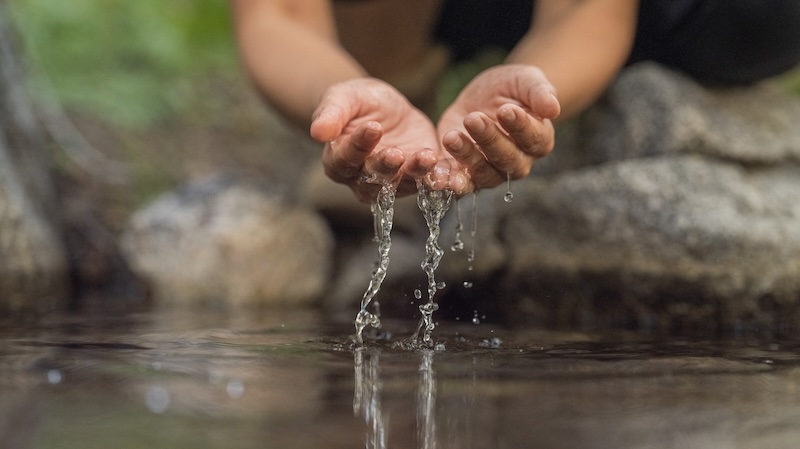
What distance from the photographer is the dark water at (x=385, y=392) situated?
110 cm

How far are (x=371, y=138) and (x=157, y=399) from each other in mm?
747

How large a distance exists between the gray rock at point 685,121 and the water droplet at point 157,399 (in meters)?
2.20

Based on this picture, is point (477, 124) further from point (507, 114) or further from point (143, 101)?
point (143, 101)

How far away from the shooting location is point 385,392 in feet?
4.54

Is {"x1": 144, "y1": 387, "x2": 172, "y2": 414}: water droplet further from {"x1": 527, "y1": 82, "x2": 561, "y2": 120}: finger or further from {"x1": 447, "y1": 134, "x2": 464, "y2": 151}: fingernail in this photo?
{"x1": 527, "y1": 82, "x2": 561, "y2": 120}: finger

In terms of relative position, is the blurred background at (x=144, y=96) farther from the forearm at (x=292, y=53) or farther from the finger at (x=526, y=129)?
the finger at (x=526, y=129)

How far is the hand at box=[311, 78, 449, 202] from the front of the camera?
70.5 inches

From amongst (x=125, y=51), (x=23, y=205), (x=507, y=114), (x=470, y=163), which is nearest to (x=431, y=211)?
(x=470, y=163)

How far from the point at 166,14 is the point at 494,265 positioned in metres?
4.38

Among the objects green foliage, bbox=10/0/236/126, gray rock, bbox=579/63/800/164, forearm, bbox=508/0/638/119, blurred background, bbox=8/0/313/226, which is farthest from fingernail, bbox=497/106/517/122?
green foliage, bbox=10/0/236/126

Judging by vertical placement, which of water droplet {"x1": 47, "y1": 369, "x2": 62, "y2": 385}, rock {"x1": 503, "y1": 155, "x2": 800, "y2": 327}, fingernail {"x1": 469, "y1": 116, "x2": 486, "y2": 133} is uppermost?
fingernail {"x1": 469, "y1": 116, "x2": 486, "y2": 133}

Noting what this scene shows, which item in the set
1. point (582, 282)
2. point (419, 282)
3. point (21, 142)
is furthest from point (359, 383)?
point (21, 142)

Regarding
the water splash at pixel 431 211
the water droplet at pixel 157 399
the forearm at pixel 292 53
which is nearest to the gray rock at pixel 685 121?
the forearm at pixel 292 53

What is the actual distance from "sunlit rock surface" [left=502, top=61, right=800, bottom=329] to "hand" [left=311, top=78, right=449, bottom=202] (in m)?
1.02
